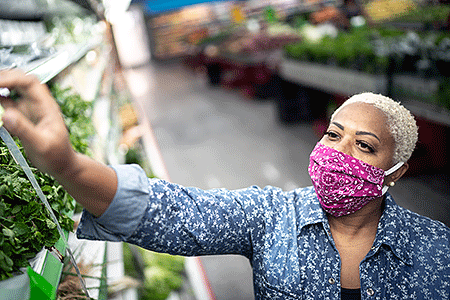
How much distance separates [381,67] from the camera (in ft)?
12.2

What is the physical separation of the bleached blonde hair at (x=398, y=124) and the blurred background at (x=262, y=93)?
3.72 feet

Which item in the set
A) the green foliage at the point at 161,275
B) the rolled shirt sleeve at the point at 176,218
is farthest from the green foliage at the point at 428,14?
the green foliage at the point at 161,275

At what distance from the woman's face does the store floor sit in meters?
1.90

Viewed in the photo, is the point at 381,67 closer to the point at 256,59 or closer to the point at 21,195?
the point at 21,195

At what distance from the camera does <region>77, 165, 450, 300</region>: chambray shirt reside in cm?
106

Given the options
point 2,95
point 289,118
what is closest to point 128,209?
point 2,95

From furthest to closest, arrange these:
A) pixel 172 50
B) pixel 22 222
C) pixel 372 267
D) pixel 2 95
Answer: pixel 172 50
pixel 372 267
pixel 22 222
pixel 2 95

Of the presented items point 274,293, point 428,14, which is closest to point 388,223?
point 274,293

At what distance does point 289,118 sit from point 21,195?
561 centimetres

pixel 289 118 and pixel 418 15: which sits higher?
pixel 418 15

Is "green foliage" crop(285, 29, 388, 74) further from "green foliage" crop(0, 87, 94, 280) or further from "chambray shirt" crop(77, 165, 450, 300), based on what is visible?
"green foliage" crop(0, 87, 94, 280)

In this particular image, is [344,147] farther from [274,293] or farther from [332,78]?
[332,78]

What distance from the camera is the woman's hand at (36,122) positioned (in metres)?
0.65

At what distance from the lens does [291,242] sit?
4.04ft
